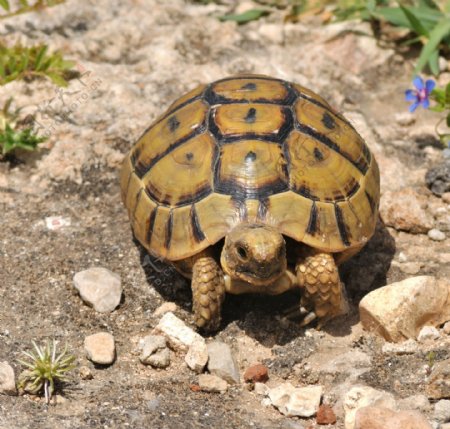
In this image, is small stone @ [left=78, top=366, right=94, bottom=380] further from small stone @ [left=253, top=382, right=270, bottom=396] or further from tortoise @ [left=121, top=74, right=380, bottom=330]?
small stone @ [left=253, top=382, right=270, bottom=396]

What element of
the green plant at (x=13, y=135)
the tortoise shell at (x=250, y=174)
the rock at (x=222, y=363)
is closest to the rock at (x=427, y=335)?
the tortoise shell at (x=250, y=174)

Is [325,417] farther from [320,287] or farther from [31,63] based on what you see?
[31,63]

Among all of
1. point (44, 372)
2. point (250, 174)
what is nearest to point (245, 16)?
point (250, 174)

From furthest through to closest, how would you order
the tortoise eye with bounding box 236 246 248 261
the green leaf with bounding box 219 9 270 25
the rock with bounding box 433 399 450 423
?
the green leaf with bounding box 219 9 270 25, the tortoise eye with bounding box 236 246 248 261, the rock with bounding box 433 399 450 423

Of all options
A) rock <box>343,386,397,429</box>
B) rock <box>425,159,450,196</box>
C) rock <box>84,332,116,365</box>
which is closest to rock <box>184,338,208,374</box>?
rock <box>84,332,116,365</box>

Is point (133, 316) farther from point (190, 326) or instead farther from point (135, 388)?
point (135, 388)

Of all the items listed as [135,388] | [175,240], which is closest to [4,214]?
[175,240]

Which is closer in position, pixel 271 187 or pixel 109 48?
pixel 271 187
